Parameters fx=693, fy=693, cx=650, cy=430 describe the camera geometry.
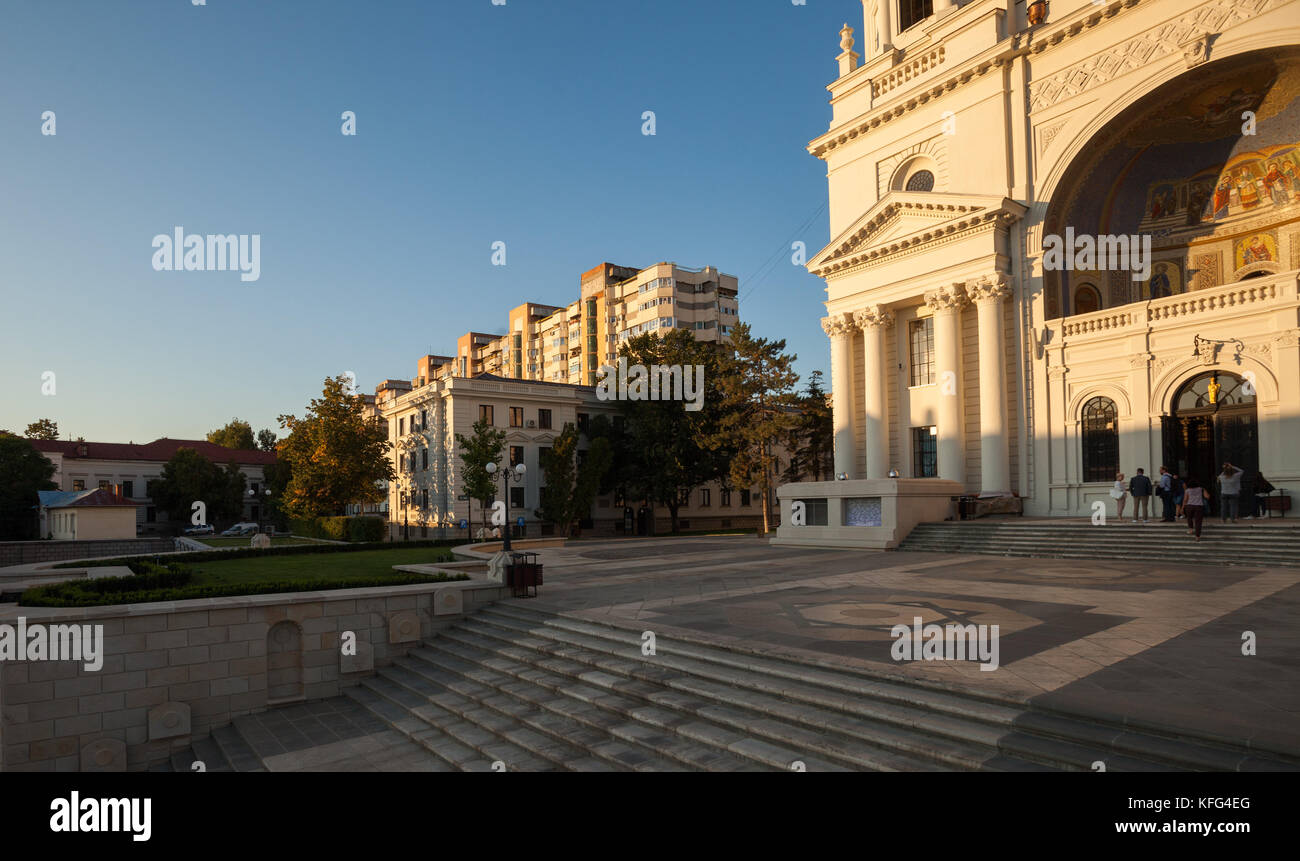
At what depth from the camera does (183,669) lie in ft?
37.4

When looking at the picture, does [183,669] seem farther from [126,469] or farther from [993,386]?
[126,469]

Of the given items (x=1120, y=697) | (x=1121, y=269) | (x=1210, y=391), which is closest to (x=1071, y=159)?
(x=1121, y=269)

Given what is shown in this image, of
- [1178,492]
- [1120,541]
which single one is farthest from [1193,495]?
[1178,492]

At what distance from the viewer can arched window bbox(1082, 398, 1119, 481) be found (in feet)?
84.5

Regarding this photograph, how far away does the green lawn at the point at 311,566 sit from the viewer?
53.9ft

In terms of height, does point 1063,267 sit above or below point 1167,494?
above

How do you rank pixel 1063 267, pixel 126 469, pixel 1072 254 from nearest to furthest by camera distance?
pixel 1063 267 → pixel 1072 254 → pixel 126 469

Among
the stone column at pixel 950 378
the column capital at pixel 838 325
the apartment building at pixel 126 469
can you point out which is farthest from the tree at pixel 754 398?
the apartment building at pixel 126 469

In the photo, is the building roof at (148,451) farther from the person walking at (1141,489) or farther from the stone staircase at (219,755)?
the person walking at (1141,489)

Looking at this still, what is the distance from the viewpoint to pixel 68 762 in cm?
1041

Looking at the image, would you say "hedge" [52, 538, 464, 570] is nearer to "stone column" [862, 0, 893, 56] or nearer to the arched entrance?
the arched entrance

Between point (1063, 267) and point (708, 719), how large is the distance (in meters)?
27.5
